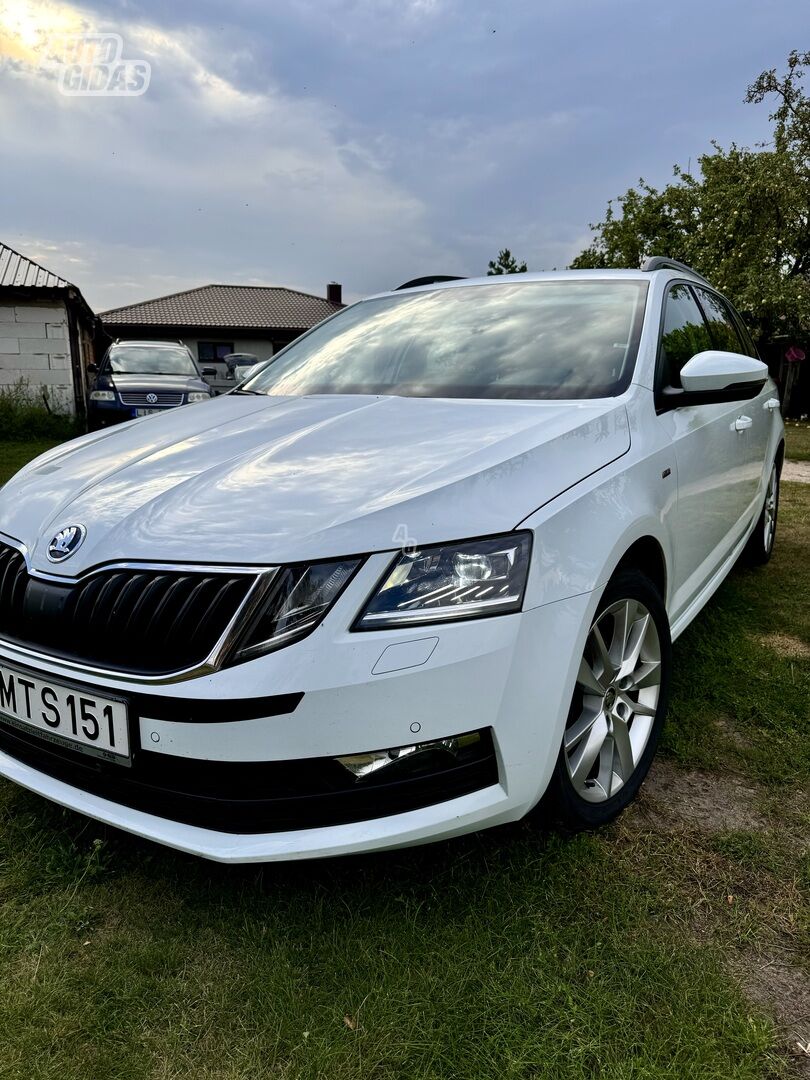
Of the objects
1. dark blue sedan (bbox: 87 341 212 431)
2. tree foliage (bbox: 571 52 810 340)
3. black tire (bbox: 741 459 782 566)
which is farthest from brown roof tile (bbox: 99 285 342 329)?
black tire (bbox: 741 459 782 566)

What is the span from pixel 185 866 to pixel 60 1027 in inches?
18.5

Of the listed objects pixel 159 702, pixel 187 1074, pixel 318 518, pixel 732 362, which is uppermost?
pixel 732 362

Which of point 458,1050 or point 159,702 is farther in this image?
point 159,702

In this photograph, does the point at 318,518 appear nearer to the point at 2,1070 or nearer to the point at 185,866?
the point at 185,866

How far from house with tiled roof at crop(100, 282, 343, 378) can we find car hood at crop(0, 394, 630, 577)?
101ft

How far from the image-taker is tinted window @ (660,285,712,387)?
2447 millimetres

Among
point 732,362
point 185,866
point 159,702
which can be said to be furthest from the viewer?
point 732,362

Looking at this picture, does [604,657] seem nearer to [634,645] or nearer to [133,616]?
[634,645]

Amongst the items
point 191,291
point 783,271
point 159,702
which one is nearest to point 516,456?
point 159,702

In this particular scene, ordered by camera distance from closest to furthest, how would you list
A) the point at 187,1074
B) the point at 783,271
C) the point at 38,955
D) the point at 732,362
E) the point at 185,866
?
1. the point at 187,1074
2. the point at 38,955
3. the point at 185,866
4. the point at 732,362
5. the point at 783,271

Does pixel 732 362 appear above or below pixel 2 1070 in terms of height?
above

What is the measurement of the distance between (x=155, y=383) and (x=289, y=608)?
31.0 ft

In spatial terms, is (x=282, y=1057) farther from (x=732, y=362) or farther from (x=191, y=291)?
(x=191, y=291)

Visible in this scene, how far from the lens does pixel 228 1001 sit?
58.8 inches
